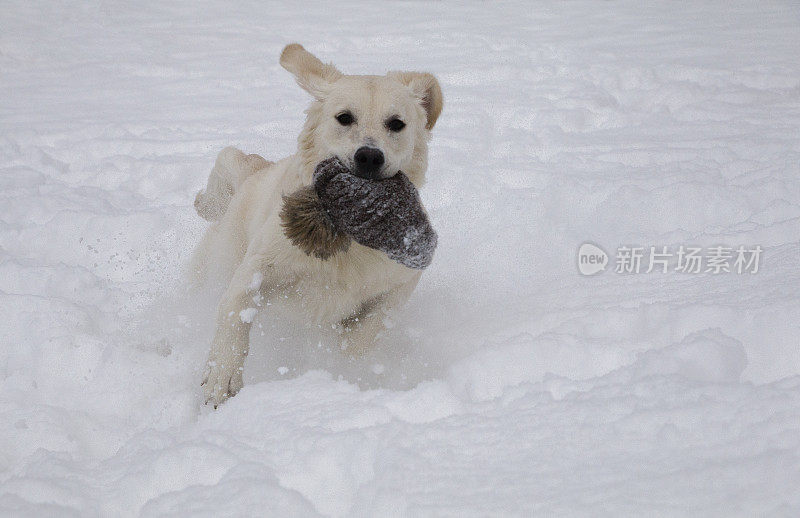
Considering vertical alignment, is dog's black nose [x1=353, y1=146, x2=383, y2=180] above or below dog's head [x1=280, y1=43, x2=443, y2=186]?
below

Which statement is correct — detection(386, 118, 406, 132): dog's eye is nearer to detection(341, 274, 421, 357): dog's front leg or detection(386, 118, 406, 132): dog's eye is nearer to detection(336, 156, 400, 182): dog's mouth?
detection(336, 156, 400, 182): dog's mouth

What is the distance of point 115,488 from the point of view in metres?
1.69

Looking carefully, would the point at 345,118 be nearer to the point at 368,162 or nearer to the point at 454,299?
the point at 368,162

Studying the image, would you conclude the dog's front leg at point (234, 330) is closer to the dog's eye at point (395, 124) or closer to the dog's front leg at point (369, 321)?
the dog's front leg at point (369, 321)

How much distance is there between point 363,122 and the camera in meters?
2.61

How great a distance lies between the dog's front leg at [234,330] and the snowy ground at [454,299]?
149 millimetres

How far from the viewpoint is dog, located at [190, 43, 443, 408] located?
2.52 meters

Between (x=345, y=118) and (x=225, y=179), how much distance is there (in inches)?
49.7

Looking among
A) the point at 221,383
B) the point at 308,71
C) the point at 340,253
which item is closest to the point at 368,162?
the point at 340,253

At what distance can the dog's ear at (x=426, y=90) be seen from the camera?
2.96 m

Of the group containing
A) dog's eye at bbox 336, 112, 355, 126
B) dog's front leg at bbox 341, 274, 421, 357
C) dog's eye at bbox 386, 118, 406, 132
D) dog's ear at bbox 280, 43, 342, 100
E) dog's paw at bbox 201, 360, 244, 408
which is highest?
dog's ear at bbox 280, 43, 342, 100

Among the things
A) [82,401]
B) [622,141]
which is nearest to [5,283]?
[82,401]

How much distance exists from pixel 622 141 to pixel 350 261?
3.39 m

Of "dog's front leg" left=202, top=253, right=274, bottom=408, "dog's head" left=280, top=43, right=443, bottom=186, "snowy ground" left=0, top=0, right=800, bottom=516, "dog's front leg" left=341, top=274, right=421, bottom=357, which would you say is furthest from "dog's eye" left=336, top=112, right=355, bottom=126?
"snowy ground" left=0, top=0, right=800, bottom=516
